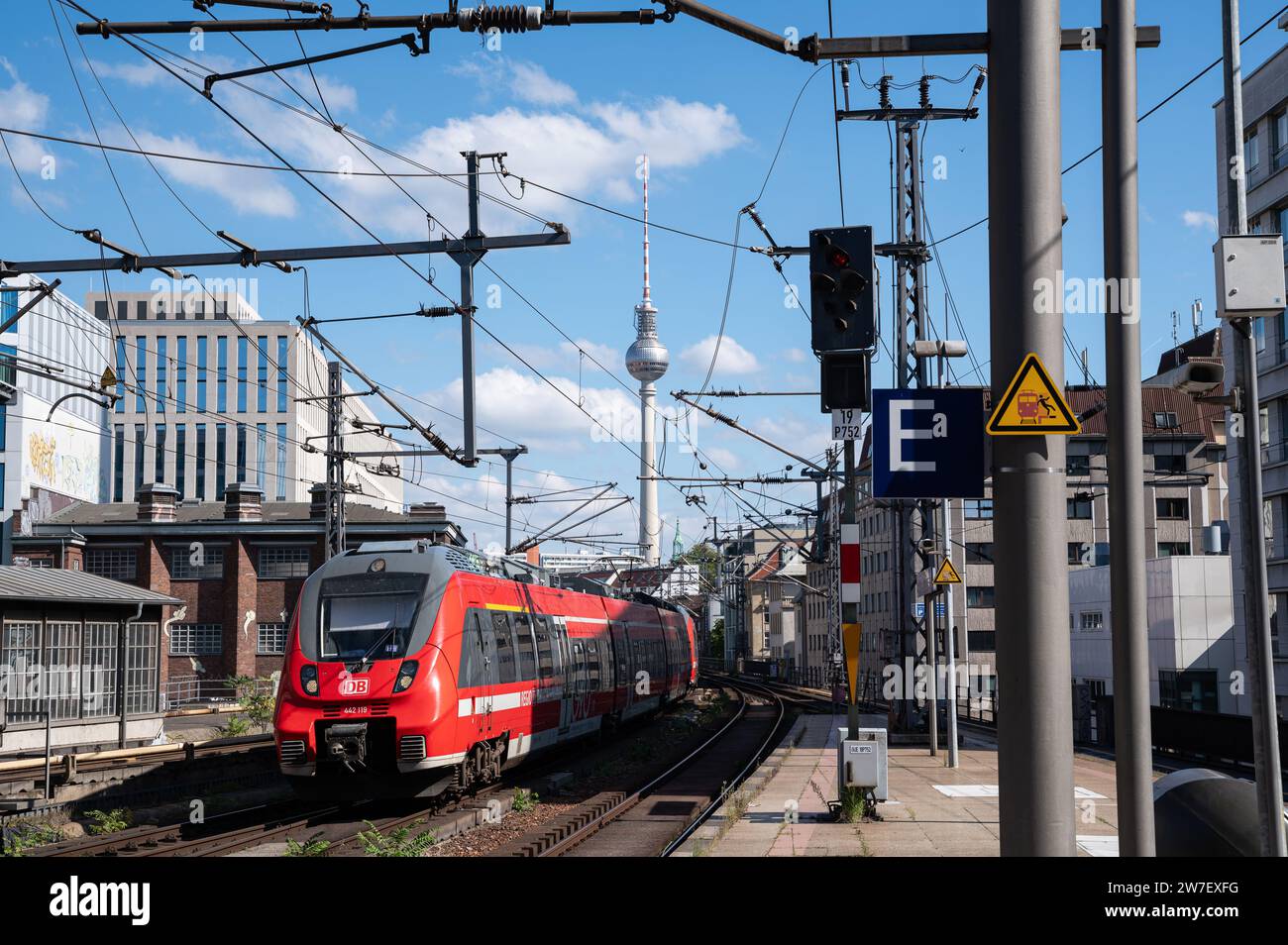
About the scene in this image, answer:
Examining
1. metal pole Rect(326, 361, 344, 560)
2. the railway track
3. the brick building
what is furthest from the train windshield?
the brick building

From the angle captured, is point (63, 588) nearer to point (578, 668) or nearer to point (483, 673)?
point (578, 668)

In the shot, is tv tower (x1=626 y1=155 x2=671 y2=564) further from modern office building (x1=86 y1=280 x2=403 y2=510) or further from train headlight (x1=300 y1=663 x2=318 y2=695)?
train headlight (x1=300 y1=663 x2=318 y2=695)

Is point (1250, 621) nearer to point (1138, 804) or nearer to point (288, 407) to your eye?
point (1138, 804)

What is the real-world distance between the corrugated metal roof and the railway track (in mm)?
12956

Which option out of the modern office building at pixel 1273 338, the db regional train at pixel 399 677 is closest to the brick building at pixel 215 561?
the modern office building at pixel 1273 338

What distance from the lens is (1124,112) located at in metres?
6.83

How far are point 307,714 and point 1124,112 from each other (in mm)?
12715

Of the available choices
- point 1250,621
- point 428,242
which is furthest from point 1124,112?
point 428,242

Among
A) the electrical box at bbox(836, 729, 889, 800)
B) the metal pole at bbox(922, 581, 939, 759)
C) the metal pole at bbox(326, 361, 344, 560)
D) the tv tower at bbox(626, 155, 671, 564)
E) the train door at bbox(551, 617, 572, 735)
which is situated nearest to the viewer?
the electrical box at bbox(836, 729, 889, 800)

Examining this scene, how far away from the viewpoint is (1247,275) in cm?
817

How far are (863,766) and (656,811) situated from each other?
384cm

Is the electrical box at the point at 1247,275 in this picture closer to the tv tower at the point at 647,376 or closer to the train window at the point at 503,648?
the train window at the point at 503,648

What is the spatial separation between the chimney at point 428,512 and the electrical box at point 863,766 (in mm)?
41691

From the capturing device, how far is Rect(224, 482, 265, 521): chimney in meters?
54.9
